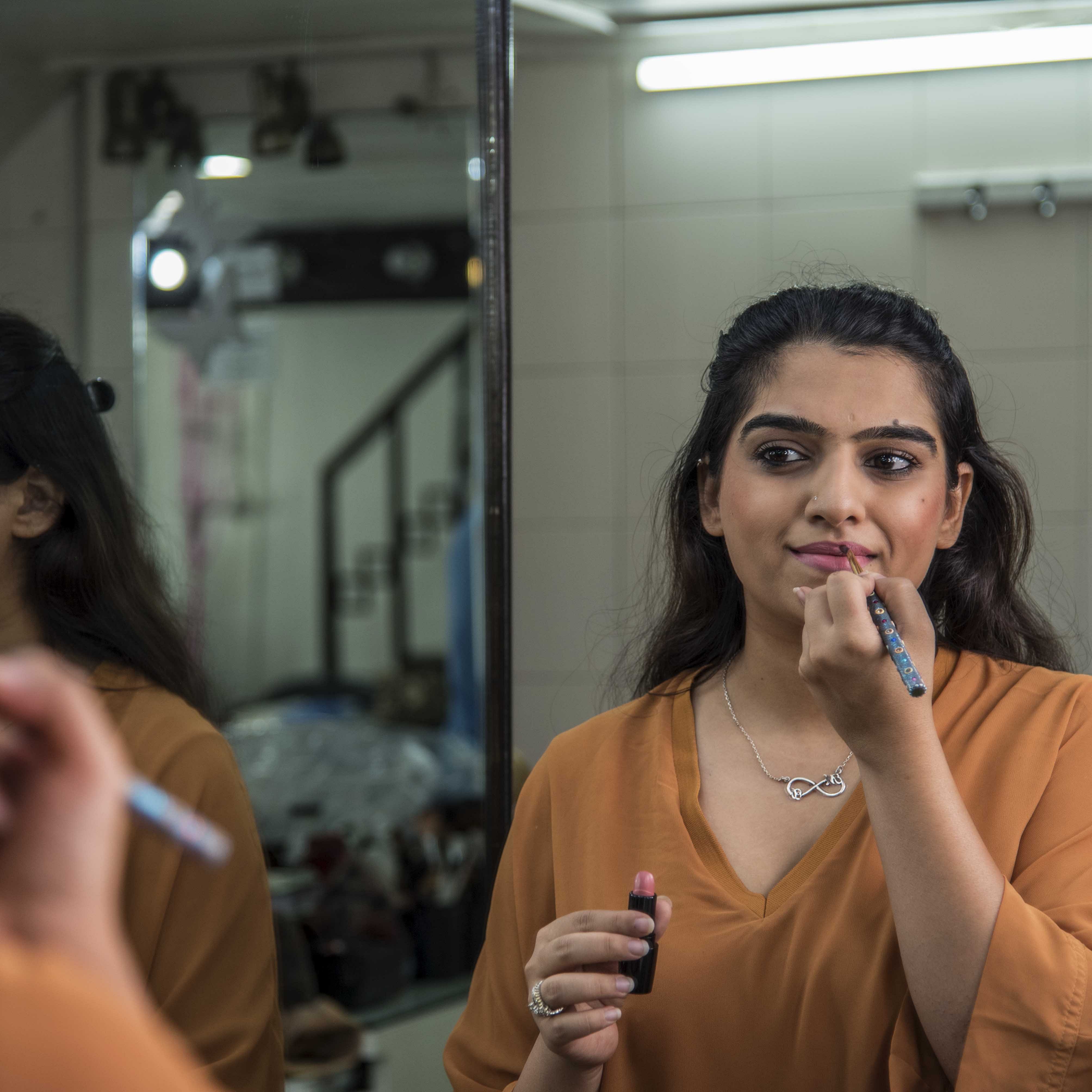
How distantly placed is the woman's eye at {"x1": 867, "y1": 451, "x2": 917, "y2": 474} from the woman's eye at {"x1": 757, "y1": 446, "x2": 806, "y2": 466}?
6 centimetres

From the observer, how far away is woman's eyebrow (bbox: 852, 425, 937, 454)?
93 cm

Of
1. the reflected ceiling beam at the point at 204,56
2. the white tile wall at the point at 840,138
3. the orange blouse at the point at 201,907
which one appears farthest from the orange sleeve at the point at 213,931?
the white tile wall at the point at 840,138

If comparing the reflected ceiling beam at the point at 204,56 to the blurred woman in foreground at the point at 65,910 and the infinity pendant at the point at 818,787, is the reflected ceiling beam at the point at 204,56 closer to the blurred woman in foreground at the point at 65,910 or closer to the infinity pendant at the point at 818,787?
the infinity pendant at the point at 818,787

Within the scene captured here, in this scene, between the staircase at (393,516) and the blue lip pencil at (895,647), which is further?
the staircase at (393,516)

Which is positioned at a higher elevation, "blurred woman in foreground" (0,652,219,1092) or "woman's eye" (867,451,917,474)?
"woman's eye" (867,451,917,474)

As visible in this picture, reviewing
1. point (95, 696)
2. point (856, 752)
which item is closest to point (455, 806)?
point (95, 696)

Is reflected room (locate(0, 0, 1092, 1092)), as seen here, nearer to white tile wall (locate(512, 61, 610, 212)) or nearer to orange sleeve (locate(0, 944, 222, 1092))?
white tile wall (locate(512, 61, 610, 212))

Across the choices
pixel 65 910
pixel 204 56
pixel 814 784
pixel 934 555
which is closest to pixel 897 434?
pixel 934 555

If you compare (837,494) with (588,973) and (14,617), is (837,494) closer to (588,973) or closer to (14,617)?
(588,973)

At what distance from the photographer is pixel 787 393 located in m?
0.96

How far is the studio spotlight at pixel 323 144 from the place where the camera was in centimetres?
147

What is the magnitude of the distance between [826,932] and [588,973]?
190 millimetres

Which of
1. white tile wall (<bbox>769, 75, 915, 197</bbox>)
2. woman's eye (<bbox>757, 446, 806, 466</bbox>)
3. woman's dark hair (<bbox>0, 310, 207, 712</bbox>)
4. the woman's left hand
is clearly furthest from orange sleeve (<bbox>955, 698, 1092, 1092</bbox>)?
white tile wall (<bbox>769, 75, 915, 197</bbox>)

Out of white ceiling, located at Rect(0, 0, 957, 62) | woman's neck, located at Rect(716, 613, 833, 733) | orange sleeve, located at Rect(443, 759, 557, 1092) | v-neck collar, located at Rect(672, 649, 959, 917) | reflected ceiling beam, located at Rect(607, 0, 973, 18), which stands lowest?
orange sleeve, located at Rect(443, 759, 557, 1092)
